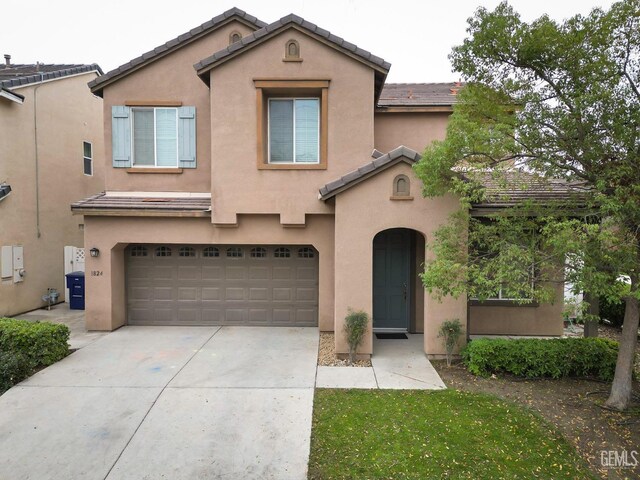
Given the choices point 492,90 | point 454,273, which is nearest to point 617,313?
point 454,273

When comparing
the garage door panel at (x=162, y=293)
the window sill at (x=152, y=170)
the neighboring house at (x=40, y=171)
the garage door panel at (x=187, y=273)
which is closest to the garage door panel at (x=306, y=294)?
the garage door panel at (x=187, y=273)

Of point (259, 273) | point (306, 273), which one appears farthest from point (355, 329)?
point (259, 273)

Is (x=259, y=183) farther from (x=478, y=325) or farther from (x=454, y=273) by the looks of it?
(x=478, y=325)

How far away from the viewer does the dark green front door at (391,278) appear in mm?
9742

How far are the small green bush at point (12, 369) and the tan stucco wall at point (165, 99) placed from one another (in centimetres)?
507

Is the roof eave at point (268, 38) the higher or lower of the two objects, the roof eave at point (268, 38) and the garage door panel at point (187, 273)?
the higher

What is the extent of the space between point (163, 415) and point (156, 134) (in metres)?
7.76

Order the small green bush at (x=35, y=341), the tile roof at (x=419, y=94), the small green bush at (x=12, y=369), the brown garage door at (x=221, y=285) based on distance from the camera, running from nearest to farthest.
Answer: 1. the small green bush at (x=12, y=369)
2. the small green bush at (x=35, y=341)
3. the brown garage door at (x=221, y=285)
4. the tile roof at (x=419, y=94)

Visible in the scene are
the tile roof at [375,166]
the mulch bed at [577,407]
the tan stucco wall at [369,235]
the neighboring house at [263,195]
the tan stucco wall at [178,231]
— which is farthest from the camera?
the tan stucco wall at [178,231]

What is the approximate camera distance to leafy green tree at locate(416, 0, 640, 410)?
4.83 m

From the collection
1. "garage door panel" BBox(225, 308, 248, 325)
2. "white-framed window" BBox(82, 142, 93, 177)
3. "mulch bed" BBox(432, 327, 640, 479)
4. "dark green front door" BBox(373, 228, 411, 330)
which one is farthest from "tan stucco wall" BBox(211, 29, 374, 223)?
"white-framed window" BBox(82, 142, 93, 177)

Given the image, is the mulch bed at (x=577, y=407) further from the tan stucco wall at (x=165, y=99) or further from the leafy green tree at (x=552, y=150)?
the tan stucco wall at (x=165, y=99)

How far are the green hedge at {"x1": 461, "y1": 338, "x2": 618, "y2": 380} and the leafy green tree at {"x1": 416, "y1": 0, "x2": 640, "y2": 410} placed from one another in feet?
3.22

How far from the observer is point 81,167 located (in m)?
14.3
